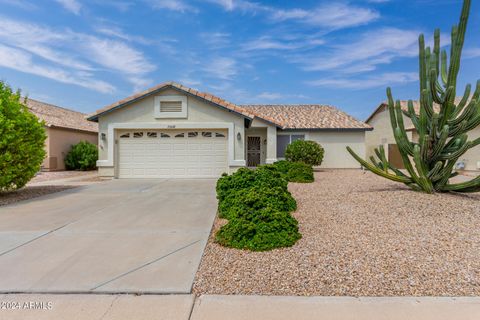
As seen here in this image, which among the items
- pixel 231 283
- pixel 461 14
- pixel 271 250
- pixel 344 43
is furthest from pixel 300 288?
pixel 344 43

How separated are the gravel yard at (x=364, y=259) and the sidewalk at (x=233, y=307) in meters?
0.15

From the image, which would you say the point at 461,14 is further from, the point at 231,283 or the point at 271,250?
the point at 231,283

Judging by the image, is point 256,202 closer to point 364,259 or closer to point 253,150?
point 364,259

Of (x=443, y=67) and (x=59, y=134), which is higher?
(x=443, y=67)

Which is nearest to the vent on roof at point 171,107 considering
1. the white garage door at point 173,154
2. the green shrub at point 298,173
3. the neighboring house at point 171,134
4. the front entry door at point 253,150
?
the neighboring house at point 171,134


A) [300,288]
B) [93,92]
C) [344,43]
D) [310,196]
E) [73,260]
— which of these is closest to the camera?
[300,288]

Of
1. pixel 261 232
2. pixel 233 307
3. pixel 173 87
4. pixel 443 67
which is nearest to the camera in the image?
pixel 233 307

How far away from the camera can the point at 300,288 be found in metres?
3.08

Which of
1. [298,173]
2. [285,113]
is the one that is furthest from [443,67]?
[285,113]

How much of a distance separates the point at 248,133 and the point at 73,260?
14963mm

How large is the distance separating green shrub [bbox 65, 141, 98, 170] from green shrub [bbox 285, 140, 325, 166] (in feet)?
43.5

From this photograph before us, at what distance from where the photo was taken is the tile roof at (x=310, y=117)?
61.4 ft

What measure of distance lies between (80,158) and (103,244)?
16488mm

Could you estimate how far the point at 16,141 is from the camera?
8.15 meters
